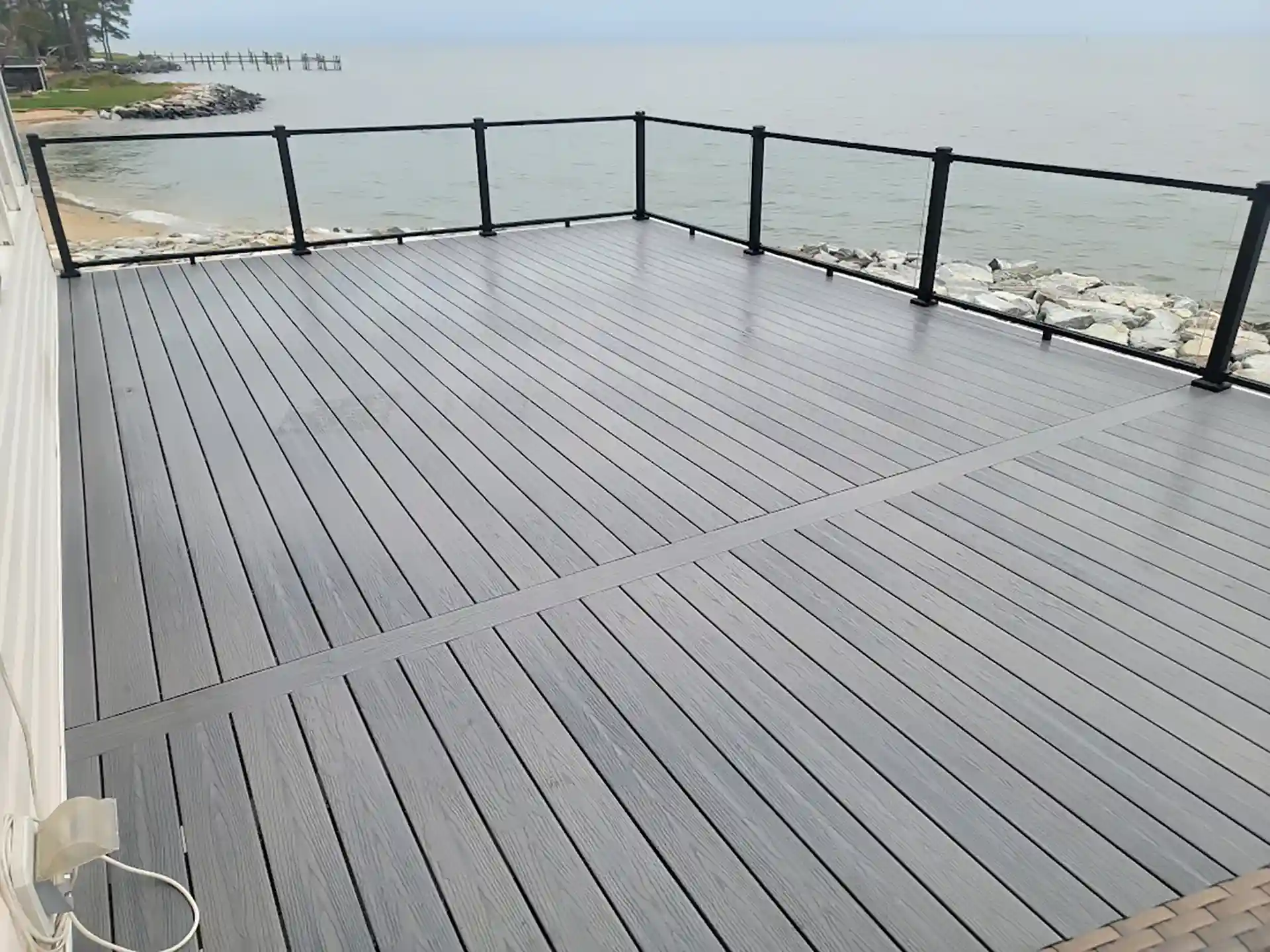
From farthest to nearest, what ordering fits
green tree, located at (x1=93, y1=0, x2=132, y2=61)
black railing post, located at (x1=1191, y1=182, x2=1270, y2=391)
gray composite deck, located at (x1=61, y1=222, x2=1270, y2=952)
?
1. green tree, located at (x1=93, y1=0, x2=132, y2=61)
2. black railing post, located at (x1=1191, y1=182, x2=1270, y2=391)
3. gray composite deck, located at (x1=61, y1=222, x2=1270, y2=952)

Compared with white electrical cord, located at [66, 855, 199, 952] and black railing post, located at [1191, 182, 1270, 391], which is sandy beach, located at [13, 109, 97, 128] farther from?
black railing post, located at [1191, 182, 1270, 391]

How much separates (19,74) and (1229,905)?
8688 millimetres

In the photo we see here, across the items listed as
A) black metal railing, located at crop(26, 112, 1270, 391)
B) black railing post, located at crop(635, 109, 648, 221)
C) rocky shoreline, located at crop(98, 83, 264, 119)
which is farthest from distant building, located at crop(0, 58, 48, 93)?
rocky shoreline, located at crop(98, 83, 264, 119)

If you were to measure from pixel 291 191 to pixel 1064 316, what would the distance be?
527 centimetres

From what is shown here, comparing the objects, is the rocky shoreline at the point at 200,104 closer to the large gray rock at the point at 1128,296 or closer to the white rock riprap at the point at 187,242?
the white rock riprap at the point at 187,242

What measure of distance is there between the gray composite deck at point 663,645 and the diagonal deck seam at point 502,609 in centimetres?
1

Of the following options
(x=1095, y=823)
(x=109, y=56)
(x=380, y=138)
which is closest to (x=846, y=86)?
(x=109, y=56)

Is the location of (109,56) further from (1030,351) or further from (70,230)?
(1030,351)

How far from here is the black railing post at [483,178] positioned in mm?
6605

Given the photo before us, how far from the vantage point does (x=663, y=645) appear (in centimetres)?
225

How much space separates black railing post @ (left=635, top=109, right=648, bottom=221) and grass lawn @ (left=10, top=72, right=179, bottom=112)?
14.7 feet

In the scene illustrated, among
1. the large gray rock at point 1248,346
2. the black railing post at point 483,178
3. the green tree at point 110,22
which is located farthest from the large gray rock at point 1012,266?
the green tree at point 110,22

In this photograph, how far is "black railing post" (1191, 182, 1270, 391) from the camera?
3.62m

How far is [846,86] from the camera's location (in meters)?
33.7
